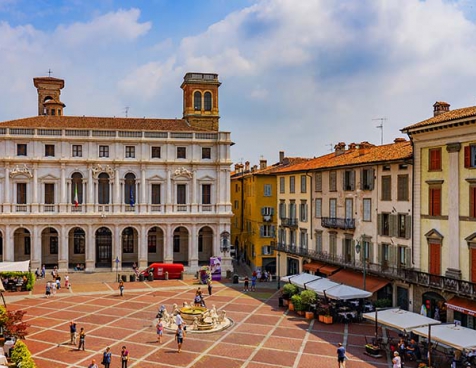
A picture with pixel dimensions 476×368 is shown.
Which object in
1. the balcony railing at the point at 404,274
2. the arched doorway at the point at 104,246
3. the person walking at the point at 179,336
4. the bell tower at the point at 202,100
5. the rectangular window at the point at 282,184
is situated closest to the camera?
the person walking at the point at 179,336

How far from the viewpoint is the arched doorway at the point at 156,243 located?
195 feet

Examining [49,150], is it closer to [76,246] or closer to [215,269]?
[76,246]

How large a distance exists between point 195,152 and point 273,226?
12.0m

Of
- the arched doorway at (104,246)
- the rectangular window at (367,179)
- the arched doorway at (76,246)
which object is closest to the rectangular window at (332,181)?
the rectangular window at (367,179)

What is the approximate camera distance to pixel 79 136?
5544 cm

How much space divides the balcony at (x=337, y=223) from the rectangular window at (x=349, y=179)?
2533 mm

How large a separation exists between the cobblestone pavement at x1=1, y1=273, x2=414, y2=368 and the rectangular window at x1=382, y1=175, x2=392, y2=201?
8.63 m

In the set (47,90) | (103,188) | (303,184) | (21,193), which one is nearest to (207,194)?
(103,188)

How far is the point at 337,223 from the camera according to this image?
41.2 metres

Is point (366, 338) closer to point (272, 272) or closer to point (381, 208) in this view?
point (381, 208)

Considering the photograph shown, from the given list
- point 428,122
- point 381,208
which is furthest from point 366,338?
point 428,122

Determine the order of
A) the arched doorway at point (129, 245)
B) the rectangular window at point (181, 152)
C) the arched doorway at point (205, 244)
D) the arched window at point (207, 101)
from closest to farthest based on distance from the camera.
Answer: the rectangular window at point (181, 152) < the arched doorway at point (129, 245) < the arched doorway at point (205, 244) < the arched window at point (207, 101)

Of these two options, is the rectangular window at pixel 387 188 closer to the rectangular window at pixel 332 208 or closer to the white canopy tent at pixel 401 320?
the rectangular window at pixel 332 208

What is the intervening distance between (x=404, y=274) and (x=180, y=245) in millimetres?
32592
